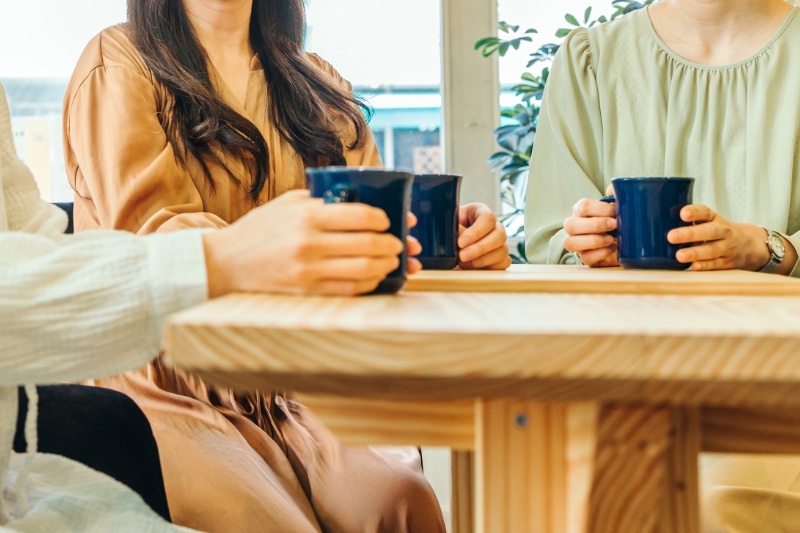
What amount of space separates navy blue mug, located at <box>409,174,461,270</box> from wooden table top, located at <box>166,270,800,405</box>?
0.48m

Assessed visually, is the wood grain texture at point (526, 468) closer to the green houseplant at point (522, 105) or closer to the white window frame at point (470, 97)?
the green houseplant at point (522, 105)

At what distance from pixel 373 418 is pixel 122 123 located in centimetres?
78

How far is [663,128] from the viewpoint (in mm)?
1566

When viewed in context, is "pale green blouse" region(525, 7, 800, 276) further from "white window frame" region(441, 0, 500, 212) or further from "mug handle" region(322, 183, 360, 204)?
"white window frame" region(441, 0, 500, 212)

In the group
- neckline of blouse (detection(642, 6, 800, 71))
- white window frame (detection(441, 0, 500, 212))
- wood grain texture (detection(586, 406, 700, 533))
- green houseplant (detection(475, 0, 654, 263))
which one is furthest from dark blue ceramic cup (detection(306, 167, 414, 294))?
white window frame (detection(441, 0, 500, 212))

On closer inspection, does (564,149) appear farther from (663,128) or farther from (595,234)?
(595,234)

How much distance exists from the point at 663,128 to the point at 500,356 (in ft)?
3.93

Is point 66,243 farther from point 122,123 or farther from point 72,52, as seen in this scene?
point 72,52

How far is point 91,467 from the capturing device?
84 centimetres

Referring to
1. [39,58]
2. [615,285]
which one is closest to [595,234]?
[615,285]

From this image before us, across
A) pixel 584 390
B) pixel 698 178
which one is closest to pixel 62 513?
pixel 584 390

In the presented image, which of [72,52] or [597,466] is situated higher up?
[72,52]

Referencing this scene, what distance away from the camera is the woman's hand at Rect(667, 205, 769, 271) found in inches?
40.9

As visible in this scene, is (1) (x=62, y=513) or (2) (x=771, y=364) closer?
(2) (x=771, y=364)
